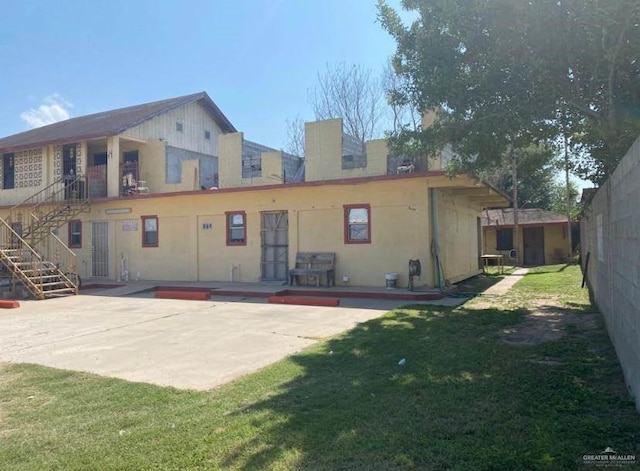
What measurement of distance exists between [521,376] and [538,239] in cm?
2751

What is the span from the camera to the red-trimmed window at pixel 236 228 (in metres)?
17.8

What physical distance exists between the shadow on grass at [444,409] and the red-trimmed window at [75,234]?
1741 cm

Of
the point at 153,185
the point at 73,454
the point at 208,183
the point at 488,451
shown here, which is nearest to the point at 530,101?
the point at 488,451

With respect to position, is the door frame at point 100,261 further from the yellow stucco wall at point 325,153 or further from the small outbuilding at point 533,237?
the small outbuilding at point 533,237

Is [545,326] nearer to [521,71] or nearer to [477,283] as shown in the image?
[521,71]

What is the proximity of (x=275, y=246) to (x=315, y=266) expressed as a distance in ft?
6.55

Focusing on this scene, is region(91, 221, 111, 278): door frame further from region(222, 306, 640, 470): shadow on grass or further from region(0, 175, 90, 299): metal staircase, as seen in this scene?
region(222, 306, 640, 470): shadow on grass

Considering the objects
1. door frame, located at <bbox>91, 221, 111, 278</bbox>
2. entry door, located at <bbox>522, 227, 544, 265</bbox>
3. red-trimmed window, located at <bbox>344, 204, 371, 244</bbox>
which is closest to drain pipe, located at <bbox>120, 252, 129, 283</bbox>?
door frame, located at <bbox>91, 221, 111, 278</bbox>

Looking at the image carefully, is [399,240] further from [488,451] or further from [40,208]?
[40,208]

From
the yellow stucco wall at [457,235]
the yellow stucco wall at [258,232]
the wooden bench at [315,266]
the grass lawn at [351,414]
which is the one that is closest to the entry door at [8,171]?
the yellow stucco wall at [258,232]

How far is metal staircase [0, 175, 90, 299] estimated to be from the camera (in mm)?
16234

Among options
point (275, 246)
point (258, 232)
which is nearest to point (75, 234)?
point (258, 232)

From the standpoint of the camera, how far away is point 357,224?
51.5ft

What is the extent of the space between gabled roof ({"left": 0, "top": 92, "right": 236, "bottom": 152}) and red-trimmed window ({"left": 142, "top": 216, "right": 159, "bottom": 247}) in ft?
12.8
